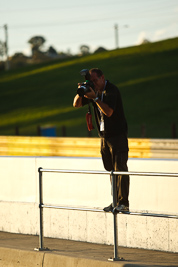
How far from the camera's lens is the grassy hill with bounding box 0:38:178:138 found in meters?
50.2

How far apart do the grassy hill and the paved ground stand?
34.1 m

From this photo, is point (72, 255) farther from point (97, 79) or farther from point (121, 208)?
point (97, 79)

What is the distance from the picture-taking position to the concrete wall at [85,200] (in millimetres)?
8102

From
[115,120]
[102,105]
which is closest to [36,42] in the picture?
[115,120]

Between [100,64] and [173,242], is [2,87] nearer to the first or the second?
[100,64]

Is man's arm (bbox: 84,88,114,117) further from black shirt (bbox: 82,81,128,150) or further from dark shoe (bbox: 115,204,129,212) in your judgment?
dark shoe (bbox: 115,204,129,212)

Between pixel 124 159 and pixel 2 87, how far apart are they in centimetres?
6347

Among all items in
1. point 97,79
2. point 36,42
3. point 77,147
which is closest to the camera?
point 97,79

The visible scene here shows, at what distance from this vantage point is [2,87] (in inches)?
2763

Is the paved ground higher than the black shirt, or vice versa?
the black shirt

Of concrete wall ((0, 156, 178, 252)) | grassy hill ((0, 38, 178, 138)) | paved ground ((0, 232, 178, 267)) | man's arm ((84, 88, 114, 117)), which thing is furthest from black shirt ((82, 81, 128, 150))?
grassy hill ((0, 38, 178, 138))

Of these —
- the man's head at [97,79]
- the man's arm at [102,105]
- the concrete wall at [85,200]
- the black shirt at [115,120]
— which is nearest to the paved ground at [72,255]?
the concrete wall at [85,200]

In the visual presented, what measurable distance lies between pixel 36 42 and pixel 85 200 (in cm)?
15006

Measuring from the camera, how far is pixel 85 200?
897 centimetres
